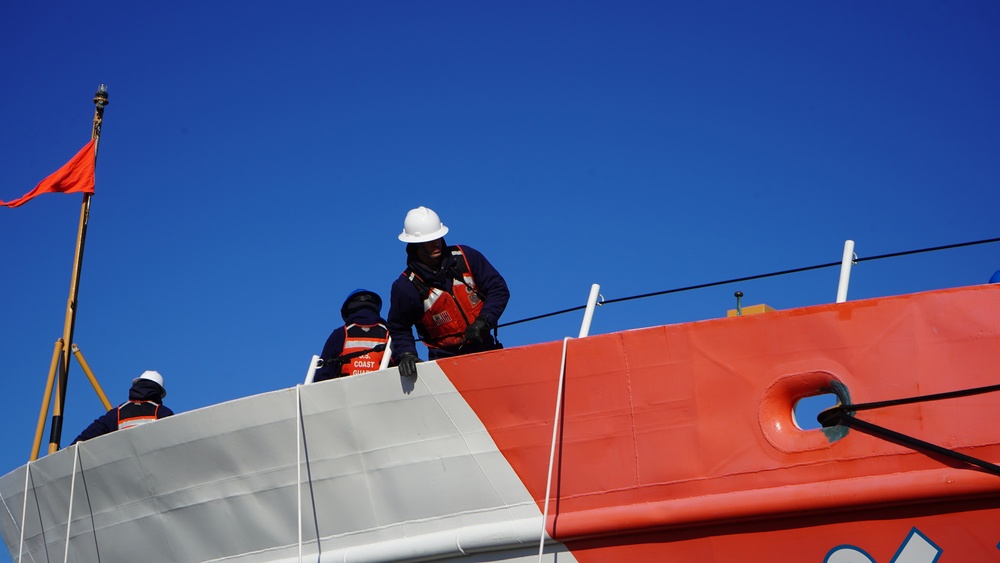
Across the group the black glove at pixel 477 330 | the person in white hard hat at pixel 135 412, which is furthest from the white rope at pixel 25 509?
the black glove at pixel 477 330

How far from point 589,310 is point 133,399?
415 cm

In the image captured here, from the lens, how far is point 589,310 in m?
6.32

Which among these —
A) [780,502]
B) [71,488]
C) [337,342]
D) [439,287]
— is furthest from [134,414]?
[780,502]

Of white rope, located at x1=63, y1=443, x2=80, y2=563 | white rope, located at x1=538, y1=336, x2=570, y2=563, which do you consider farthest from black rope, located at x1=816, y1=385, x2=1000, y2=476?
white rope, located at x1=63, y1=443, x2=80, y2=563

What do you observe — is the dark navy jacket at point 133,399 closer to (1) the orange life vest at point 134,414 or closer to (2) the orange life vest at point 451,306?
(1) the orange life vest at point 134,414

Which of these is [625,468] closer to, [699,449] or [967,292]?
[699,449]

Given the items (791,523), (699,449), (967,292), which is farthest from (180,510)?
(967,292)

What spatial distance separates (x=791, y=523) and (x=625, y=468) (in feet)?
2.93

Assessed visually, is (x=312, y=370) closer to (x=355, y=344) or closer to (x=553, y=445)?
(x=355, y=344)

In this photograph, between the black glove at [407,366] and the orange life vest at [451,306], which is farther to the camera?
the orange life vest at [451,306]

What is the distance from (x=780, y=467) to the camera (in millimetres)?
5547

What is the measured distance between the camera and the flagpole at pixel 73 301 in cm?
907

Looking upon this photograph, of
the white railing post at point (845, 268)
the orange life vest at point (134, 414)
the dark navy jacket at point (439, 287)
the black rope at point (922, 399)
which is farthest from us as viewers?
the orange life vest at point (134, 414)

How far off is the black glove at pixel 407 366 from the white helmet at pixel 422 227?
37.1 inches
